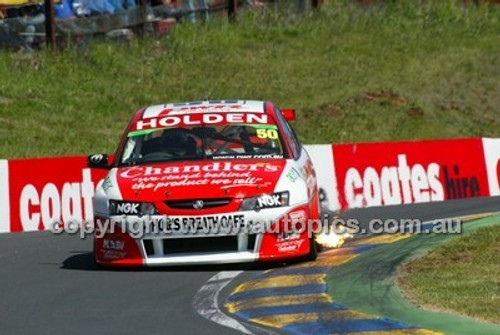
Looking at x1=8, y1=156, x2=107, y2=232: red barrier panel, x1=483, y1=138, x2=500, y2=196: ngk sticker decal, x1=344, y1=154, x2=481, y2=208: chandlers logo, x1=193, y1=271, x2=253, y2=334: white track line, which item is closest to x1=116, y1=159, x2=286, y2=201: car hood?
x1=193, y1=271, x2=253, y2=334: white track line

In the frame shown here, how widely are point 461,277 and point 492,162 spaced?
793 cm

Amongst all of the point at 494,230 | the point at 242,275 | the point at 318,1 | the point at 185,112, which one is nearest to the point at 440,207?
the point at 494,230

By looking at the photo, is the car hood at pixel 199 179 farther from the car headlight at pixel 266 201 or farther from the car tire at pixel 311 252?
the car tire at pixel 311 252

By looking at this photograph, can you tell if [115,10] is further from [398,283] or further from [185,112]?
[398,283]

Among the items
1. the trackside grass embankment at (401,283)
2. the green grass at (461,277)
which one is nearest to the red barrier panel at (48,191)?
the trackside grass embankment at (401,283)

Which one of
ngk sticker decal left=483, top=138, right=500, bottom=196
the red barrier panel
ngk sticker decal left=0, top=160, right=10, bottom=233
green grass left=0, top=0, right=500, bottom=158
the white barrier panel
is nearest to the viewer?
ngk sticker decal left=0, top=160, right=10, bottom=233

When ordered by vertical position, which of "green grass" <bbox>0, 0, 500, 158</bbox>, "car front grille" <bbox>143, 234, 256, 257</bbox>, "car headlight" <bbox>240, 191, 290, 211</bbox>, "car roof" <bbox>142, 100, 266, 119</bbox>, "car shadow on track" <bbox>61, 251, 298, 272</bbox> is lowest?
"car shadow on track" <bbox>61, 251, 298, 272</bbox>

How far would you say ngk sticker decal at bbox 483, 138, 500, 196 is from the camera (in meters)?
17.9

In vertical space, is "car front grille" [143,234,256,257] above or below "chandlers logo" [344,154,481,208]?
below

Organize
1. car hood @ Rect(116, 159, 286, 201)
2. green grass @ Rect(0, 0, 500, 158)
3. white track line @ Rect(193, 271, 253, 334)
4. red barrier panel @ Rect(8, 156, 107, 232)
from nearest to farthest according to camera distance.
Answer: white track line @ Rect(193, 271, 253, 334) < car hood @ Rect(116, 159, 286, 201) < red barrier panel @ Rect(8, 156, 107, 232) < green grass @ Rect(0, 0, 500, 158)

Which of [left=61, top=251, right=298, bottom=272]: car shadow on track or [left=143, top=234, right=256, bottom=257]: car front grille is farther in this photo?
[left=61, top=251, right=298, bottom=272]: car shadow on track

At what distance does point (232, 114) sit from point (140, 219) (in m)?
2.03

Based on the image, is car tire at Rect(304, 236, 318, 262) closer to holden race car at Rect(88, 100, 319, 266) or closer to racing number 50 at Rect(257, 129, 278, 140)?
holden race car at Rect(88, 100, 319, 266)

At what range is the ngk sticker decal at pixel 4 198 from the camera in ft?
51.4
